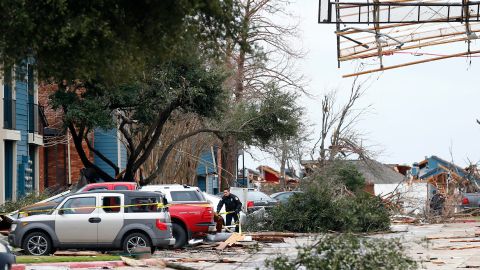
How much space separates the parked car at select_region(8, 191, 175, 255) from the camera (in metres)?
24.0

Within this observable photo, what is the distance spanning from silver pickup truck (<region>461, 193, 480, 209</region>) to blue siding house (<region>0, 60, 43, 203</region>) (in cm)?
1903

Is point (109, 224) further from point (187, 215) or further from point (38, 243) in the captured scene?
point (187, 215)

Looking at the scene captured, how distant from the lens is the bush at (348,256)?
14.5 meters

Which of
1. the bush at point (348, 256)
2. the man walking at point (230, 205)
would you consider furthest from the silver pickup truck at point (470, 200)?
the bush at point (348, 256)

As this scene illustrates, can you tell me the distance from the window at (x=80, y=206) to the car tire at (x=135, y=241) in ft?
3.59

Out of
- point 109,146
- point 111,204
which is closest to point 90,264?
point 111,204

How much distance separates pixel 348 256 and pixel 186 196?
1355 centimetres

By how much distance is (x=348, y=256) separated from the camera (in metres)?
14.5

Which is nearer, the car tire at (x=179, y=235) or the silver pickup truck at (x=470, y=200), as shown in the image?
the car tire at (x=179, y=235)

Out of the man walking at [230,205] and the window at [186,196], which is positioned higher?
the window at [186,196]

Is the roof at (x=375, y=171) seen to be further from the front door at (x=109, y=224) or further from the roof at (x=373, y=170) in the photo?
the front door at (x=109, y=224)

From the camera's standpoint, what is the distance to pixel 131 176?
36.7 meters

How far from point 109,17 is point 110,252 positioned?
13.4 m

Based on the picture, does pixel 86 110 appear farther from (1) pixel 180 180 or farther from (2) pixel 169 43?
(2) pixel 169 43
